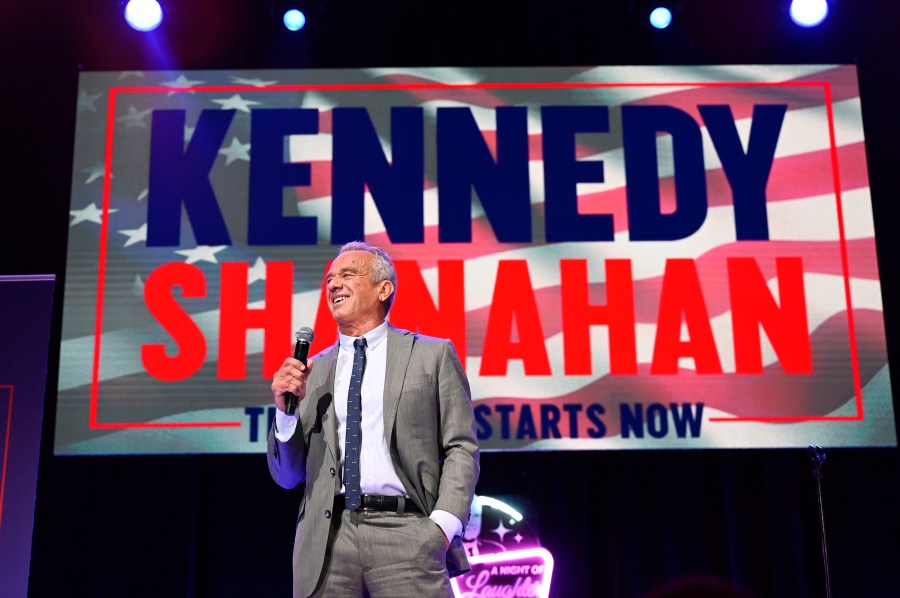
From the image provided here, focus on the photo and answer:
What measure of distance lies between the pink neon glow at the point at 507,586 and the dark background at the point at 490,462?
0.15 meters

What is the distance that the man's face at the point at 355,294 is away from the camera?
2455mm

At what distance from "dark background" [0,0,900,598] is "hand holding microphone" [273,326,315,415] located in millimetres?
1874

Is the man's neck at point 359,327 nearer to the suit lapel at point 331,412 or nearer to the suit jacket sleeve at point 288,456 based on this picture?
the suit lapel at point 331,412

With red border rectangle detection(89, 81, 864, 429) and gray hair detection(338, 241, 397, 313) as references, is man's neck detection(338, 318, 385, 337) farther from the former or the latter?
red border rectangle detection(89, 81, 864, 429)

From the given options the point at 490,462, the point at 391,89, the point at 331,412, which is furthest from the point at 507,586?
the point at 391,89

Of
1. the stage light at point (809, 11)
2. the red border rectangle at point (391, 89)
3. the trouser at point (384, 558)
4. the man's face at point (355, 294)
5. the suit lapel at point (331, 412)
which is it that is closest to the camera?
the trouser at point (384, 558)

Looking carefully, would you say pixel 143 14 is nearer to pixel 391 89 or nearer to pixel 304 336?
pixel 391 89

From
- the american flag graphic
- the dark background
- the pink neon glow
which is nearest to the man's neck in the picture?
the american flag graphic

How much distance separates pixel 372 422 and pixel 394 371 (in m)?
0.14

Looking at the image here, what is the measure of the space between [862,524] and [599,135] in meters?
2.00

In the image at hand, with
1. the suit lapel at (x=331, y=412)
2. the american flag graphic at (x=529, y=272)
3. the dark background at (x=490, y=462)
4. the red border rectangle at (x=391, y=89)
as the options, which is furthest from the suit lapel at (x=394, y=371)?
the dark background at (x=490, y=462)

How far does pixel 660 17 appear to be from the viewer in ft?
14.2

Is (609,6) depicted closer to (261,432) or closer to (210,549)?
(261,432)

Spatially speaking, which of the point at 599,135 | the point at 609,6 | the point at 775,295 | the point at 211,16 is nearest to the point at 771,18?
the point at 609,6
